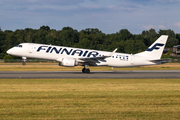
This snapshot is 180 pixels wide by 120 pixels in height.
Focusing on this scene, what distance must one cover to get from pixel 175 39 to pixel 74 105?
178 m

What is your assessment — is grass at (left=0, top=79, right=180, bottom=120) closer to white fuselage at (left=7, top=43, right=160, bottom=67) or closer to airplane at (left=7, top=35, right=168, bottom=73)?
airplane at (left=7, top=35, right=168, bottom=73)

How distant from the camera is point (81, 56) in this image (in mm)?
37031

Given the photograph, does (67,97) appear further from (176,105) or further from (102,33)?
(102,33)

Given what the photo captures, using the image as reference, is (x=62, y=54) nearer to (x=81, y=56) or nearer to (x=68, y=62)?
(x=68, y=62)

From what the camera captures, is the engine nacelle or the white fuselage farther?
the white fuselage

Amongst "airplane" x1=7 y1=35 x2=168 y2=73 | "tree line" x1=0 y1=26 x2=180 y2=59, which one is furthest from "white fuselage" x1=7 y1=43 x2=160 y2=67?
"tree line" x1=0 y1=26 x2=180 y2=59

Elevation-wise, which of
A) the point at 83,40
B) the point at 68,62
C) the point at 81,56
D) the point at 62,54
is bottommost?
the point at 68,62

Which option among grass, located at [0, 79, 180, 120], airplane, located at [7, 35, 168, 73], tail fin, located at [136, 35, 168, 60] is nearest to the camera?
grass, located at [0, 79, 180, 120]

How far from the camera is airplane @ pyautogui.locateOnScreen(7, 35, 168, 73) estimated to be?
Answer: 118ft

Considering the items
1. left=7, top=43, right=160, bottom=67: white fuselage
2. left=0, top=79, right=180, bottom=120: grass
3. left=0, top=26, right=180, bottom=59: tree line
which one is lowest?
left=0, top=79, right=180, bottom=120: grass

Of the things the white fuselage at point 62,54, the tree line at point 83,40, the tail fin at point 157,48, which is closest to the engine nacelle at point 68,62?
the white fuselage at point 62,54

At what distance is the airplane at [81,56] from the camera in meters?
36.1

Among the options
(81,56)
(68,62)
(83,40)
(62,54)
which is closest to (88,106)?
(68,62)

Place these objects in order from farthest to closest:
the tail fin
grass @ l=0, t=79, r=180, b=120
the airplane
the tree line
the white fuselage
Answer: the tree line < the tail fin < the white fuselage < the airplane < grass @ l=0, t=79, r=180, b=120
